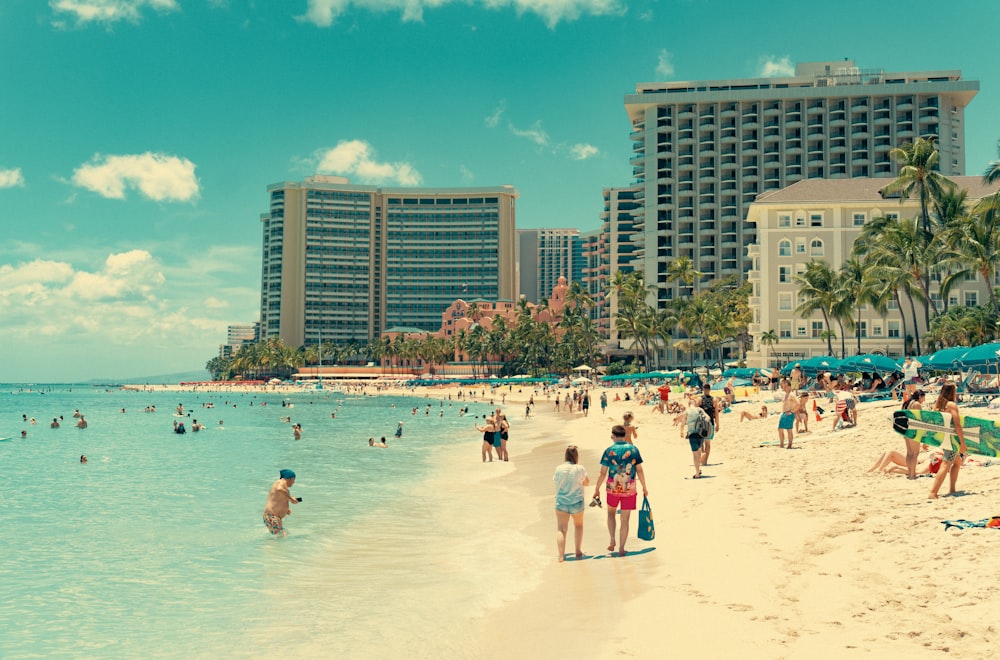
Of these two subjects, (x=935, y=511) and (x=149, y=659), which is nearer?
(x=149, y=659)

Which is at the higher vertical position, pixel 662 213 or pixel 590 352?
pixel 662 213

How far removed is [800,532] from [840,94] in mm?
121974

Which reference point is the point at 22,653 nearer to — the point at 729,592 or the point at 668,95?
the point at 729,592

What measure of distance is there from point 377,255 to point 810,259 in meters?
143

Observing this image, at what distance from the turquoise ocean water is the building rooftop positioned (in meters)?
56.8

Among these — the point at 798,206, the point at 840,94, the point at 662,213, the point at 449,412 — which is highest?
the point at 840,94

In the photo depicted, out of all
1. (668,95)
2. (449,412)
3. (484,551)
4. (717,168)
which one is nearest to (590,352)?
(717,168)

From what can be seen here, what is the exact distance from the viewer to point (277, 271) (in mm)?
196000

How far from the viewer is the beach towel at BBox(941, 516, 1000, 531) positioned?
28.3 feet

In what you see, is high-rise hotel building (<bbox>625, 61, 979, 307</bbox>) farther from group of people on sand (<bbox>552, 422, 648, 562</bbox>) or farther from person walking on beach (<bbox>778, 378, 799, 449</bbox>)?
group of people on sand (<bbox>552, 422, 648, 562</bbox>)

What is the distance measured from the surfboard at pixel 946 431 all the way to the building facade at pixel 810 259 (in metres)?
58.1

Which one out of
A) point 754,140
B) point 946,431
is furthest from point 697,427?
point 754,140

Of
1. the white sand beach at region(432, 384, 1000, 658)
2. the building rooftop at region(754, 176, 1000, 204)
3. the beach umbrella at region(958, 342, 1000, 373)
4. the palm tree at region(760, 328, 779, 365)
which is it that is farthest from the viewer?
the building rooftop at region(754, 176, 1000, 204)

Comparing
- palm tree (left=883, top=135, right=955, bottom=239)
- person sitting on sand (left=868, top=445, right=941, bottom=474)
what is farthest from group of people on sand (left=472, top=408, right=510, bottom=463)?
palm tree (left=883, top=135, right=955, bottom=239)
